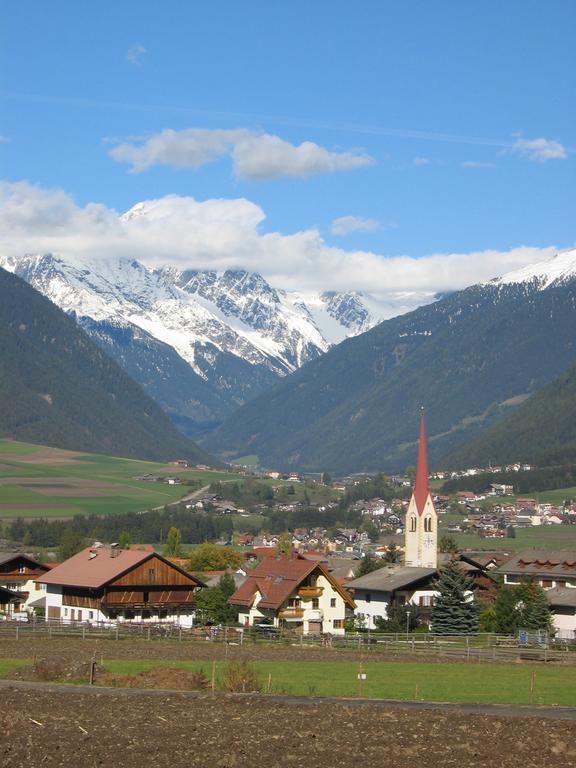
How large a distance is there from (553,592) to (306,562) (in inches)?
676

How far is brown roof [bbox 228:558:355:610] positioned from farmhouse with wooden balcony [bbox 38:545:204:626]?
330cm

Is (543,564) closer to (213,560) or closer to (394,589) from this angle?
(394,589)

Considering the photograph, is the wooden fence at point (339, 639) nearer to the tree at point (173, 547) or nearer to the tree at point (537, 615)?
the tree at point (537, 615)

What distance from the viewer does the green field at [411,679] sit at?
45.3 metres

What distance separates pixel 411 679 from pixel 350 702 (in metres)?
11.6

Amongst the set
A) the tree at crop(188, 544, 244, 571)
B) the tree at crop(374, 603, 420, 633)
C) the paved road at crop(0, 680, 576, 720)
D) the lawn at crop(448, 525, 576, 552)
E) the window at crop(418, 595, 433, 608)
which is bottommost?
the paved road at crop(0, 680, 576, 720)

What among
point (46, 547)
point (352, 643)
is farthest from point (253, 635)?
point (46, 547)

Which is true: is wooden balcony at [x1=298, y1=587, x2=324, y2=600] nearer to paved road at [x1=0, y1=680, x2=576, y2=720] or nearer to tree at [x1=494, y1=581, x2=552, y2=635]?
tree at [x1=494, y1=581, x2=552, y2=635]

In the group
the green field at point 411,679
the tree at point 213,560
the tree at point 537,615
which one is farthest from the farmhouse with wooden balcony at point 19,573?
the green field at point 411,679

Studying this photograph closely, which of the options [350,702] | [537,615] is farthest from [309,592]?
[350,702]

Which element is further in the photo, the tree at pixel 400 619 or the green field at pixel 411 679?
the tree at pixel 400 619

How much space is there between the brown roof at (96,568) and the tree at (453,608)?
1600 cm

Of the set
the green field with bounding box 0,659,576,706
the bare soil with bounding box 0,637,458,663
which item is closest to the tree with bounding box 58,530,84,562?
the bare soil with bounding box 0,637,458,663

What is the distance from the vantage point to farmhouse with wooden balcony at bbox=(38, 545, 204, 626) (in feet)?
292
